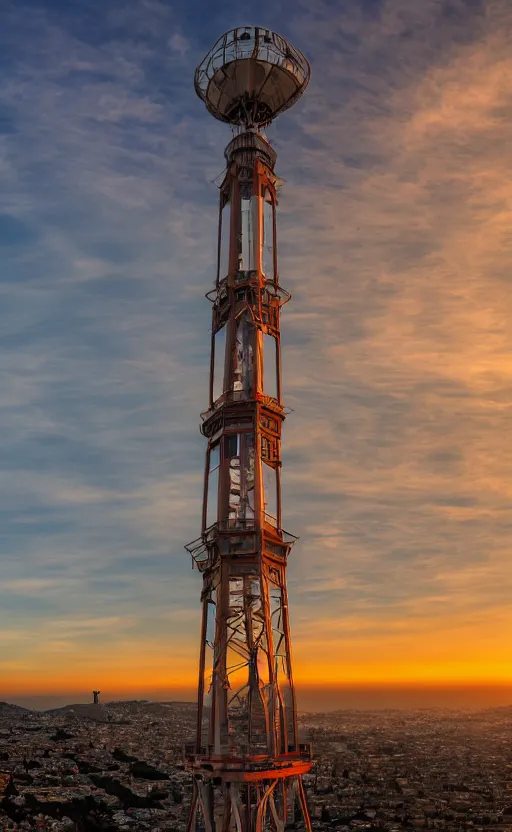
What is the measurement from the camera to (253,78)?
38656mm

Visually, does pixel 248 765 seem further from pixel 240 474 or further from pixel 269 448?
pixel 269 448

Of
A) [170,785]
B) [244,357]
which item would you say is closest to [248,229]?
[244,357]

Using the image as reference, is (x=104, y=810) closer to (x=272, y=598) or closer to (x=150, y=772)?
(x=150, y=772)

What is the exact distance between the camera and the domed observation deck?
3794 cm

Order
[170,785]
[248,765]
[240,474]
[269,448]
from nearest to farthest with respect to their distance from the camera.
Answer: [248,765], [240,474], [269,448], [170,785]

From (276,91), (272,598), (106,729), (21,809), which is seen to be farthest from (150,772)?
(276,91)

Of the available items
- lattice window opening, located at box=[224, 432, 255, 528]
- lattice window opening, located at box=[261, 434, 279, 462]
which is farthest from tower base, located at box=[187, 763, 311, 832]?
lattice window opening, located at box=[261, 434, 279, 462]

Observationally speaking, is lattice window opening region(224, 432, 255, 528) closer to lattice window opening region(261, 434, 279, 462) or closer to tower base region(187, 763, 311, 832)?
lattice window opening region(261, 434, 279, 462)

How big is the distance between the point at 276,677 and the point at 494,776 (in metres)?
117

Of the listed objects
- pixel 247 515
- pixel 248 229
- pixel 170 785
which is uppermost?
pixel 248 229

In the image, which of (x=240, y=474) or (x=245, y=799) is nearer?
(x=245, y=799)

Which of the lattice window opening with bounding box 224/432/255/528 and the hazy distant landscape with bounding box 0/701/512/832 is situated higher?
the lattice window opening with bounding box 224/432/255/528

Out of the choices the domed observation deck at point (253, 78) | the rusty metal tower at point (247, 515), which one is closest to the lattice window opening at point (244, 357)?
the rusty metal tower at point (247, 515)

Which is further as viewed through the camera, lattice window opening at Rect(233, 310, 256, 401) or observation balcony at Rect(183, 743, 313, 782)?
lattice window opening at Rect(233, 310, 256, 401)
